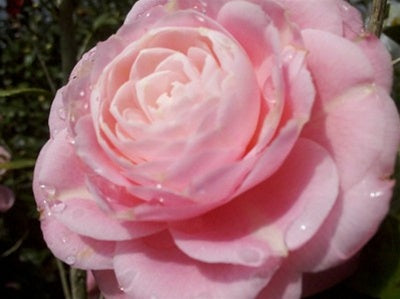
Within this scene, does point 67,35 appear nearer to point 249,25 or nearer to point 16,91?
point 16,91

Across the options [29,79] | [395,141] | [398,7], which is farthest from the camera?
[29,79]

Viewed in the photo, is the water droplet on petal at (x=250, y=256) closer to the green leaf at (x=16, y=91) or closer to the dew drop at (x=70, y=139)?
the dew drop at (x=70, y=139)

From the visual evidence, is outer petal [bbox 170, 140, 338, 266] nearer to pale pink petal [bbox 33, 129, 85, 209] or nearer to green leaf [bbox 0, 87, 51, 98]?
pale pink petal [bbox 33, 129, 85, 209]

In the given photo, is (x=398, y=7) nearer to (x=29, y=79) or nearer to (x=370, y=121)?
(x=370, y=121)

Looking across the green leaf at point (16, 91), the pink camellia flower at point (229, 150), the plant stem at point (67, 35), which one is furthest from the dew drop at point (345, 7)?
the plant stem at point (67, 35)

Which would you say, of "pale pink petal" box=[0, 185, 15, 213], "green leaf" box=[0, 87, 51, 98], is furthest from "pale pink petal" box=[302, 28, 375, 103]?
"pale pink petal" box=[0, 185, 15, 213]

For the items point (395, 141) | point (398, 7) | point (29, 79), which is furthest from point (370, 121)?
point (29, 79)
